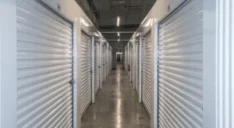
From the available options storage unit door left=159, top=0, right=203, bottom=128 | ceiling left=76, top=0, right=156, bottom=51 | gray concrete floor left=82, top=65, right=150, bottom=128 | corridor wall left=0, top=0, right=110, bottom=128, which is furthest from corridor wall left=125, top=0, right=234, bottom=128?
ceiling left=76, top=0, right=156, bottom=51

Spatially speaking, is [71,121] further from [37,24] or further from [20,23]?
[20,23]

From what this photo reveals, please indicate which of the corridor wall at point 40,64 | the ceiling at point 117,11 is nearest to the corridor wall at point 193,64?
the corridor wall at point 40,64

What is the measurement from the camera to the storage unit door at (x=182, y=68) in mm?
2350

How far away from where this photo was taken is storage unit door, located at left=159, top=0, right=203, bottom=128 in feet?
7.71

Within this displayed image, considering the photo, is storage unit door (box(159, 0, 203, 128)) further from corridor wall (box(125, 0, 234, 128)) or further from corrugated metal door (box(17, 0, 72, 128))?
corrugated metal door (box(17, 0, 72, 128))

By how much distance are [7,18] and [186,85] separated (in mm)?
1885

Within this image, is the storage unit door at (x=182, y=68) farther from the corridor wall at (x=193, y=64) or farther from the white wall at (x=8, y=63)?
the white wall at (x=8, y=63)


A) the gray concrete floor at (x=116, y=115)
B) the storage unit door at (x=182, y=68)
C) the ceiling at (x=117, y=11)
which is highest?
the ceiling at (x=117, y=11)

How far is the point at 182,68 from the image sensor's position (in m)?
2.97

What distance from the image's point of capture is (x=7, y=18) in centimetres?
193

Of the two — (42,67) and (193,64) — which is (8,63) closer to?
(42,67)

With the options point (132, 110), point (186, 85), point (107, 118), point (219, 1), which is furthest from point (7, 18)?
point (132, 110)

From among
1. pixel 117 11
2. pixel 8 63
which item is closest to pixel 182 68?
pixel 8 63

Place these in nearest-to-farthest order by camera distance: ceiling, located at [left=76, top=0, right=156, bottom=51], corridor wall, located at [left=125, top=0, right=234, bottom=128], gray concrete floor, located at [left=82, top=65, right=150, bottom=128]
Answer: corridor wall, located at [left=125, top=0, right=234, bottom=128] → gray concrete floor, located at [left=82, top=65, right=150, bottom=128] → ceiling, located at [left=76, top=0, right=156, bottom=51]
